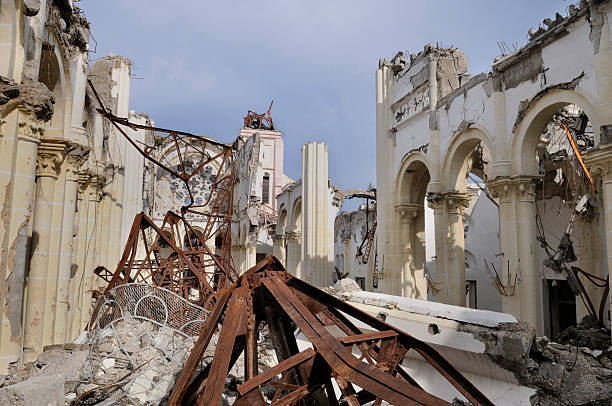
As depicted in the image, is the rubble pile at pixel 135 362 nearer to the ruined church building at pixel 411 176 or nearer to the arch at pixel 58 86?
the ruined church building at pixel 411 176

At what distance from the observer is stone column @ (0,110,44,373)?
4645mm

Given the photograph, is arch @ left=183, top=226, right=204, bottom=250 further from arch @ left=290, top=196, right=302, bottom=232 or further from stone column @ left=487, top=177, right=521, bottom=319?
stone column @ left=487, top=177, right=521, bottom=319

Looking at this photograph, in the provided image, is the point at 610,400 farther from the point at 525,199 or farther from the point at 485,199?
the point at 485,199

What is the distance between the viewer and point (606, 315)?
11.8 metres

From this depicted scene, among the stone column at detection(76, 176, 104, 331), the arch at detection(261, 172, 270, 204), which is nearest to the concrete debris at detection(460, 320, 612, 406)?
the stone column at detection(76, 176, 104, 331)

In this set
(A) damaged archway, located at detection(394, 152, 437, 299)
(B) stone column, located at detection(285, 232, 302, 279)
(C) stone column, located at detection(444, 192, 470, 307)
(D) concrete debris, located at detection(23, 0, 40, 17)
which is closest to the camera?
(D) concrete debris, located at detection(23, 0, 40, 17)

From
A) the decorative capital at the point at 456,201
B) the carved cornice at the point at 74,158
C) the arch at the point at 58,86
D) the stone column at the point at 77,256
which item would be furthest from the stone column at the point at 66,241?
the decorative capital at the point at 456,201

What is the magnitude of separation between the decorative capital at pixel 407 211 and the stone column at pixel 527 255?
5.11 metres

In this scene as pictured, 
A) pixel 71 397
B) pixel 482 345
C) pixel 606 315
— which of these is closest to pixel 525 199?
pixel 606 315

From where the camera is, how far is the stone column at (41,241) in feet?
20.6

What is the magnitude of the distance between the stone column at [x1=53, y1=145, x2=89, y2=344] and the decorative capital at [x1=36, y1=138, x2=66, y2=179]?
1.17 ft

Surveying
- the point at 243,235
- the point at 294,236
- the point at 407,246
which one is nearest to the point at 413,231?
the point at 407,246

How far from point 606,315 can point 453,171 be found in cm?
560

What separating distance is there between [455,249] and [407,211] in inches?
109
